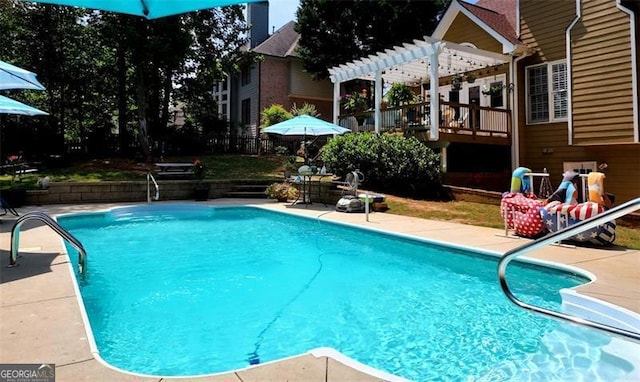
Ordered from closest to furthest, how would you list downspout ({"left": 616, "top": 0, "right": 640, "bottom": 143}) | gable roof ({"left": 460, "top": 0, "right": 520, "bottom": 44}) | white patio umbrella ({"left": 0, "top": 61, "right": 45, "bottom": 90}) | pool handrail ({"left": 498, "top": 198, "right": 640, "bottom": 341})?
pool handrail ({"left": 498, "top": 198, "right": 640, "bottom": 341}) → white patio umbrella ({"left": 0, "top": 61, "right": 45, "bottom": 90}) → downspout ({"left": 616, "top": 0, "right": 640, "bottom": 143}) → gable roof ({"left": 460, "top": 0, "right": 520, "bottom": 44})

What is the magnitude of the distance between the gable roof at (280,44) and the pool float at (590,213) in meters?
22.3

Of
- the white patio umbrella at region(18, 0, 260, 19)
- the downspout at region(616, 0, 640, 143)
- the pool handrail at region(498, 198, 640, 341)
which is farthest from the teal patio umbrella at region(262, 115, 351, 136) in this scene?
the pool handrail at region(498, 198, 640, 341)

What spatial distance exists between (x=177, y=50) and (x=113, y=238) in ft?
38.7

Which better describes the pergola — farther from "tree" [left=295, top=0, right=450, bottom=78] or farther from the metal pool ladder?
the metal pool ladder

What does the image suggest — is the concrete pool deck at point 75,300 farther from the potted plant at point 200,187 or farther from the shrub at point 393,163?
the potted plant at point 200,187

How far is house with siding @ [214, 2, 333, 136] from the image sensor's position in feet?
85.2

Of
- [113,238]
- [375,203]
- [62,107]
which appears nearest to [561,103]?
[375,203]

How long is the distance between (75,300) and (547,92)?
14396 mm

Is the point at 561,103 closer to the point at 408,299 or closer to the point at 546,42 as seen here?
the point at 546,42

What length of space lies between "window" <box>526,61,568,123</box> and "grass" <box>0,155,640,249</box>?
4943 millimetres

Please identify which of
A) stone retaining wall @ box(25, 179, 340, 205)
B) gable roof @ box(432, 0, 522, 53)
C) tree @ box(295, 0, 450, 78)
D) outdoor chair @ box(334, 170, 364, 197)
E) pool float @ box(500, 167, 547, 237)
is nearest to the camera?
pool float @ box(500, 167, 547, 237)

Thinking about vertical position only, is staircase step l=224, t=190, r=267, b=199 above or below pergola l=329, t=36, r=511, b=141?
below

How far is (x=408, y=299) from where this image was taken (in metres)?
4.95

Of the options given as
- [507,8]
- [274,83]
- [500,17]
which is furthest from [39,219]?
[274,83]
